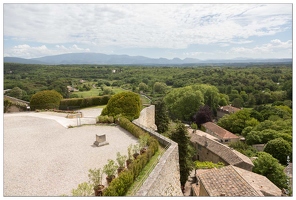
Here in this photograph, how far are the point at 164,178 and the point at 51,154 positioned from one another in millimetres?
5549

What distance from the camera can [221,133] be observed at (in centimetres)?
4197

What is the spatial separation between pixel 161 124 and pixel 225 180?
1233cm

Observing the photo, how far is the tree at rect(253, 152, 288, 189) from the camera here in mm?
23188

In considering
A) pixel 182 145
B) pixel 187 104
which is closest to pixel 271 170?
pixel 182 145

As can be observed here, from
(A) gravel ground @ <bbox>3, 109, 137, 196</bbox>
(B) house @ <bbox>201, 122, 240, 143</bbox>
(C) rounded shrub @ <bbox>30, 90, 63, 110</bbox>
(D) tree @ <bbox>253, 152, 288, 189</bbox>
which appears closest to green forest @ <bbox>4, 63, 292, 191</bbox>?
(D) tree @ <bbox>253, 152, 288, 189</bbox>

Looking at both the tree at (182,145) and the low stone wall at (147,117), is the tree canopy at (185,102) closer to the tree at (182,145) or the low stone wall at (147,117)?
the low stone wall at (147,117)

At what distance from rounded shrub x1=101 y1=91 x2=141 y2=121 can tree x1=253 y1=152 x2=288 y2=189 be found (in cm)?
1499

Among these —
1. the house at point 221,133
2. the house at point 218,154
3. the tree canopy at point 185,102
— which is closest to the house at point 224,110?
the tree canopy at point 185,102

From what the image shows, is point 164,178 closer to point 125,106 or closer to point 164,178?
point 164,178

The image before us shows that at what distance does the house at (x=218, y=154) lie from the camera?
976 inches

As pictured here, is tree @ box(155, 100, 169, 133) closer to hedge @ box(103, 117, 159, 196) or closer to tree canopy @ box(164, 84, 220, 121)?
hedge @ box(103, 117, 159, 196)

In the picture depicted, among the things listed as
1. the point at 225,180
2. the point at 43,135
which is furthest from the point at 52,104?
the point at 225,180

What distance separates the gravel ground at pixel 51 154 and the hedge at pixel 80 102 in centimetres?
554

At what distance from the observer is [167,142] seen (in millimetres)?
10750
